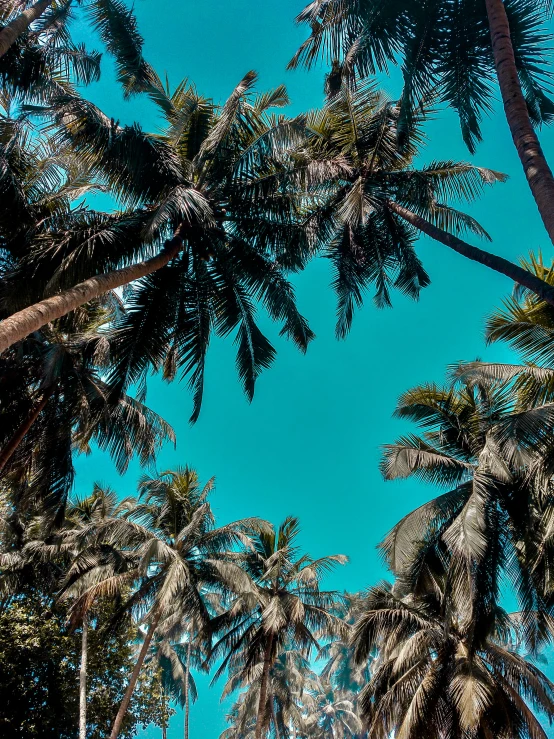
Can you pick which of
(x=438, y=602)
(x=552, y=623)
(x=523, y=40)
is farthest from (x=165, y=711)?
(x=523, y=40)

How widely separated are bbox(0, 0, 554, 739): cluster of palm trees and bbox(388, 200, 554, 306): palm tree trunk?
3 centimetres

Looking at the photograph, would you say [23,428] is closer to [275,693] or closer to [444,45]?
[444,45]

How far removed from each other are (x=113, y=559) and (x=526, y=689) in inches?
499

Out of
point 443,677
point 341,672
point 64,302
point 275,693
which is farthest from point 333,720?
point 64,302

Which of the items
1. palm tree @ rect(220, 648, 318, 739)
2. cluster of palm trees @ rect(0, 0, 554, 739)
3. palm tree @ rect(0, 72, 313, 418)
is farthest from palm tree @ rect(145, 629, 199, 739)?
palm tree @ rect(0, 72, 313, 418)

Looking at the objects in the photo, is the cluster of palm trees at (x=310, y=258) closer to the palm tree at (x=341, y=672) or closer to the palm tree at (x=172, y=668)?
the palm tree at (x=172, y=668)

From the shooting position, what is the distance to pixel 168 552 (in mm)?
14914

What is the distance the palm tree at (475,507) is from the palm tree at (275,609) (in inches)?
162

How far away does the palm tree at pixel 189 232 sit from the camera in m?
8.45

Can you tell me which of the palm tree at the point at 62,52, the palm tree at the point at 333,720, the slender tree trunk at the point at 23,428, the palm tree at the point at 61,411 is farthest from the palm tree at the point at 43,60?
the palm tree at the point at 333,720

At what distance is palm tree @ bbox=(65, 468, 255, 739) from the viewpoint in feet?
49.9

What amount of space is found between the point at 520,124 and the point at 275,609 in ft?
47.7

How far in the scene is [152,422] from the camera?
13.9 metres

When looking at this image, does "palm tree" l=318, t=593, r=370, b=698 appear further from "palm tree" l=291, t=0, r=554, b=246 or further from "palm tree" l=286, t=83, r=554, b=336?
"palm tree" l=291, t=0, r=554, b=246
